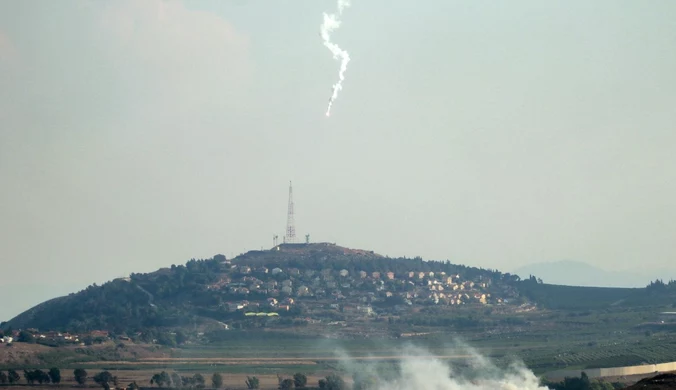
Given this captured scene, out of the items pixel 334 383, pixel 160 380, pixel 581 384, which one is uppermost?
pixel 160 380

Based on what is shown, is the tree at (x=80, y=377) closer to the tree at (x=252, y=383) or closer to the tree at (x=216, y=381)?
the tree at (x=216, y=381)

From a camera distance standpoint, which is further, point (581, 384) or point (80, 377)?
point (80, 377)

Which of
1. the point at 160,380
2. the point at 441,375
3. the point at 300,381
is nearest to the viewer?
the point at 441,375

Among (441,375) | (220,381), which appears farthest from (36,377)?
(441,375)

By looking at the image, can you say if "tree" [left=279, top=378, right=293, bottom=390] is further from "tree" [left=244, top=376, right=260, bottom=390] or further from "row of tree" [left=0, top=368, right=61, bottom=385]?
"row of tree" [left=0, top=368, right=61, bottom=385]

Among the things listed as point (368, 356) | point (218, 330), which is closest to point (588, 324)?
point (368, 356)

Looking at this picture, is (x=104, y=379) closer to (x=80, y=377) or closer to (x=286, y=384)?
(x=80, y=377)

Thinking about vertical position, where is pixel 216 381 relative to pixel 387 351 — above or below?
below

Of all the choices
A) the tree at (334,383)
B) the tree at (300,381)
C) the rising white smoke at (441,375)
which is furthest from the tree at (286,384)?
the rising white smoke at (441,375)

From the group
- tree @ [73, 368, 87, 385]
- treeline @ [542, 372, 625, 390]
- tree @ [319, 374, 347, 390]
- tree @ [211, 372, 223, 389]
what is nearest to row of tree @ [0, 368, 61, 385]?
tree @ [73, 368, 87, 385]
